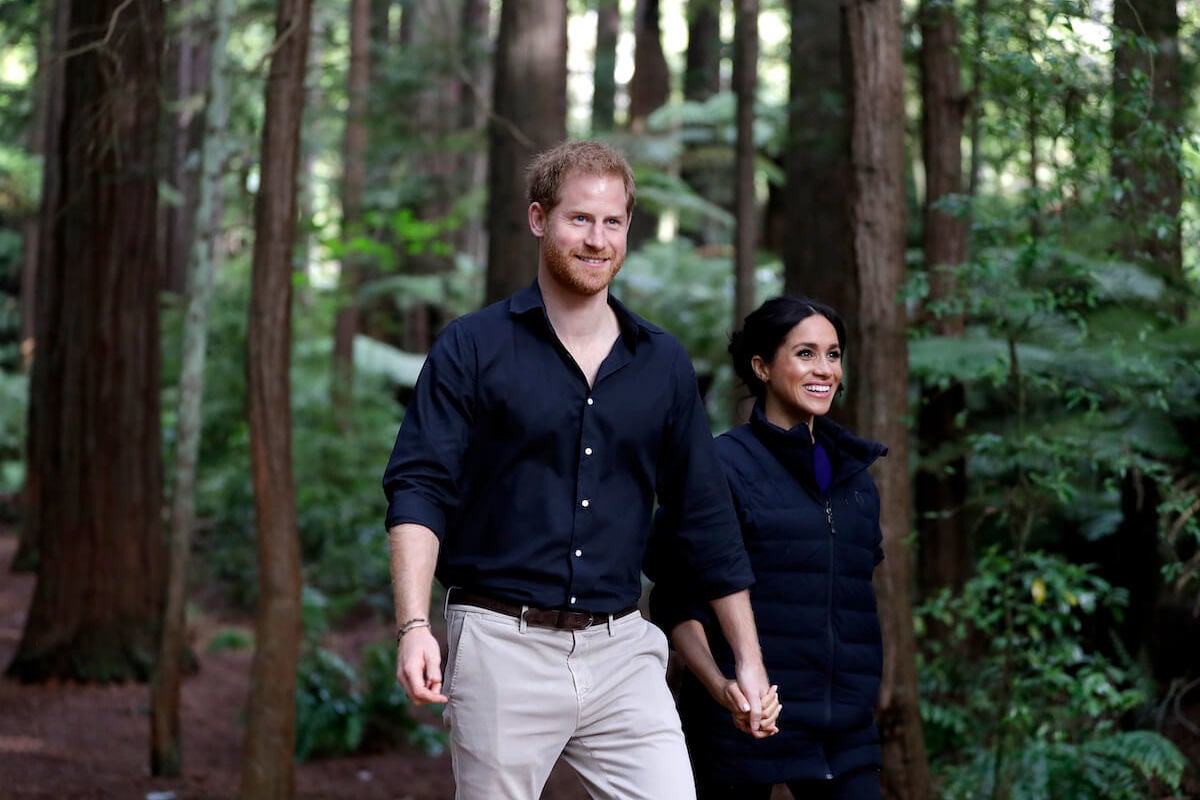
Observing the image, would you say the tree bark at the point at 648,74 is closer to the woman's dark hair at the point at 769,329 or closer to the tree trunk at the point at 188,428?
the tree trunk at the point at 188,428

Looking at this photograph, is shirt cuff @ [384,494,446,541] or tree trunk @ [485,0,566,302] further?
tree trunk @ [485,0,566,302]

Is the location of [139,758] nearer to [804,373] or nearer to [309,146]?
[804,373]

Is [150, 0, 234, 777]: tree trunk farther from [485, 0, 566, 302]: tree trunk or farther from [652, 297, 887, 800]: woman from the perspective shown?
[652, 297, 887, 800]: woman

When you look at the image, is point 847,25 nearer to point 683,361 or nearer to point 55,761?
point 683,361

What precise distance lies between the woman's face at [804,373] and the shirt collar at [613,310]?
1.93 feet

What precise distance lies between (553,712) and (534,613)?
254mm

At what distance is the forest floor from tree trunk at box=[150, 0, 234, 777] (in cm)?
34

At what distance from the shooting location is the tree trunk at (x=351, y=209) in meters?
17.6

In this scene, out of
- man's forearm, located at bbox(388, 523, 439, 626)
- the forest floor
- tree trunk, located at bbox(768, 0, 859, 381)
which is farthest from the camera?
tree trunk, located at bbox(768, 0, 859, 381)

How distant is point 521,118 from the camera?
10.6m

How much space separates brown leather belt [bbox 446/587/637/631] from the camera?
3469mm

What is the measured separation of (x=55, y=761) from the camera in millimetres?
8164

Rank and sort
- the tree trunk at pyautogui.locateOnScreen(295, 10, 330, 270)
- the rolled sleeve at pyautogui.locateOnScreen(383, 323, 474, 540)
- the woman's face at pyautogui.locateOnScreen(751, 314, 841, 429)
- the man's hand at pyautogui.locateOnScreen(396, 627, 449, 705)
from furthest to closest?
the tree trunk at pyautogui.locateOnScreen(295, 10, 330, 270)
the woman's face at pyautogui.locateOnScreen(751, 314, 841, 429)
the rolled sleeve at pyautogui.locateOnScreen(383, 323, 474, 540)
the man's hand at pyautogui.locateOnScreen(396, 627, 449, 705)

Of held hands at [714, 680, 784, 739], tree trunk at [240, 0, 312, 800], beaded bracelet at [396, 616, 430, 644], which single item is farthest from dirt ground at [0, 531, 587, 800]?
beaded bracelet at [396, 616, 430, 644]
